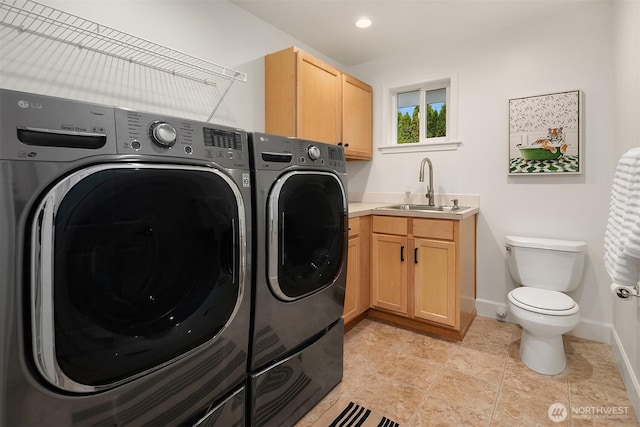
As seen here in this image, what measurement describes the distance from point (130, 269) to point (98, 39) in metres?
1.30

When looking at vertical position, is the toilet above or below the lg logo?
below

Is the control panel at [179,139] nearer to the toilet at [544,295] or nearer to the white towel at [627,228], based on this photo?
the white towel at [627,228]

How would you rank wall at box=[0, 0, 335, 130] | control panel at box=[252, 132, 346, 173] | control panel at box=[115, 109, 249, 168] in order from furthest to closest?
wall at box=[0, 0, 335, 130]
control panel at box=[252, 132, 346, 173]
control panel at box=[115, 109, 249, 168]

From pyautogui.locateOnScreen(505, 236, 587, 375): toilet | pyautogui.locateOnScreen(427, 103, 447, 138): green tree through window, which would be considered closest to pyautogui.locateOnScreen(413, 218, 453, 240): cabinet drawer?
pyautogui.locateOnScreen(505, 236, 587, 375): toilet

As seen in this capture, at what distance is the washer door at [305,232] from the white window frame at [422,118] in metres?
1.52

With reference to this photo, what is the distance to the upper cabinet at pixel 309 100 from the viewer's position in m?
2.29

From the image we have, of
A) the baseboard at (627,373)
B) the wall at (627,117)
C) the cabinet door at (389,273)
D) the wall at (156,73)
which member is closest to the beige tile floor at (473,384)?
the baseboard at (627,373)

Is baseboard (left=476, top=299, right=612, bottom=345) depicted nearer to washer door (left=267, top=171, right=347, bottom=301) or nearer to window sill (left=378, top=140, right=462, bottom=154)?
window sill (left=378, top=140, right=462, bottom=154)

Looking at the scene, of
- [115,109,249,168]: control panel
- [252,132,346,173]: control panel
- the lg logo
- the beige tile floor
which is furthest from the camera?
the beige tile floor

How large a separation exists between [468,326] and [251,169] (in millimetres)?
2142

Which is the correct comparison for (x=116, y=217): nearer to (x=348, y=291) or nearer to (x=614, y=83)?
(x=348, y=291)

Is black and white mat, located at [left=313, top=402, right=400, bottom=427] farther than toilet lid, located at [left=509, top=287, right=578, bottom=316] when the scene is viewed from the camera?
No

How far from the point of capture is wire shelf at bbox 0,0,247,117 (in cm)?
129

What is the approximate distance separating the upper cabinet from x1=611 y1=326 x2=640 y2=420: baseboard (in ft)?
7.40
